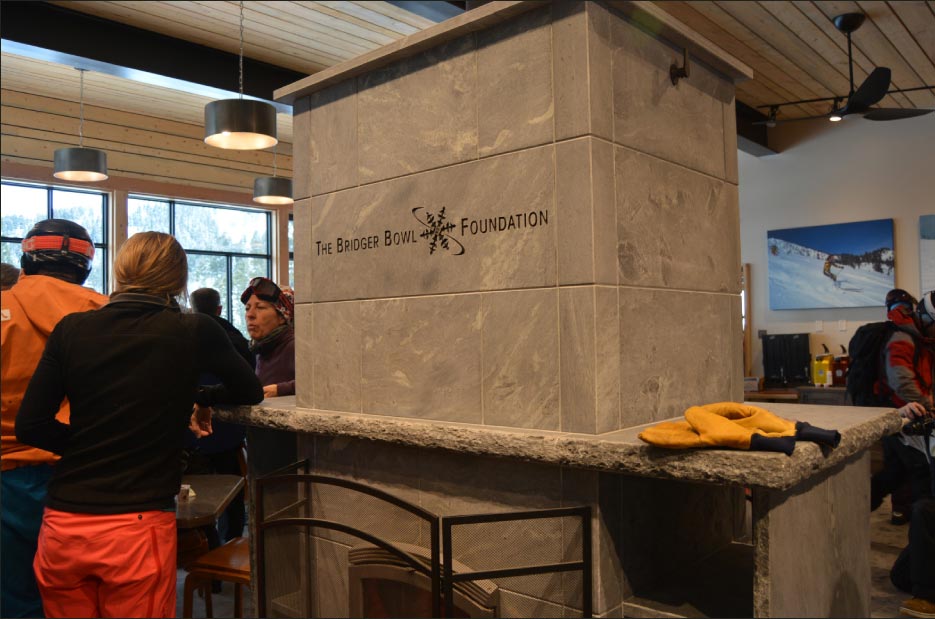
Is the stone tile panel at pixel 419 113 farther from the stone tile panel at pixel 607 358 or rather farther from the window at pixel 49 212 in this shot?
the window at pixel 49 212

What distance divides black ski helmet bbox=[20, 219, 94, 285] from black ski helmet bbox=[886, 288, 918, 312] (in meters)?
4.34

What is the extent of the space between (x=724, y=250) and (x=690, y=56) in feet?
2.05

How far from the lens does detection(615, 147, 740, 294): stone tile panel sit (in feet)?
6.49

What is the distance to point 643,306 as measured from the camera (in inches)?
79.3

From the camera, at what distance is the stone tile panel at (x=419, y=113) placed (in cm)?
217

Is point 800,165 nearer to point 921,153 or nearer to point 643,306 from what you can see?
point 921,153

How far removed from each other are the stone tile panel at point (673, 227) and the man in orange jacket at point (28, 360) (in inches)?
76.4

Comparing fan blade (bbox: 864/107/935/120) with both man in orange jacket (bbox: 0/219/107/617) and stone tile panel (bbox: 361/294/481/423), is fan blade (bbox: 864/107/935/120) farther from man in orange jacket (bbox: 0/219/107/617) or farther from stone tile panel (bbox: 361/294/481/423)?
man in orange jacket (bbox: 0/219/107/617)

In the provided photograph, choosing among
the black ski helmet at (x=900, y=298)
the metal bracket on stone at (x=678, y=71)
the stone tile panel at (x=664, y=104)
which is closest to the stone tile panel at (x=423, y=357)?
the stone tile panel at (x=664, y=104)

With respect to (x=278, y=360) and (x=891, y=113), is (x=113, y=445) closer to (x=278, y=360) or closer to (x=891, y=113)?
(x=278, y=360)

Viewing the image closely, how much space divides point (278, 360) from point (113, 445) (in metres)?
1.63

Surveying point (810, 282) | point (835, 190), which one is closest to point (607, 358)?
point (835, 190)

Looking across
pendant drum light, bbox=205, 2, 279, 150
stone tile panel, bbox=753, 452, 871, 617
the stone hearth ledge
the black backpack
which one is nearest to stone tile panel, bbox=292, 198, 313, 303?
the stone hearth ledge

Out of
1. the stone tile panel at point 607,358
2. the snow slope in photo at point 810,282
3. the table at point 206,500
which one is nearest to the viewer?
the stone tile panel at point 607,358
